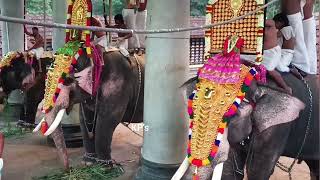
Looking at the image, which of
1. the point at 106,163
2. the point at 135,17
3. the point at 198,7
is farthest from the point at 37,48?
the point at 198,7

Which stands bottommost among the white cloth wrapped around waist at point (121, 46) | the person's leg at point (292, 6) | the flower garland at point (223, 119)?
the flower garland at point (223, 119)

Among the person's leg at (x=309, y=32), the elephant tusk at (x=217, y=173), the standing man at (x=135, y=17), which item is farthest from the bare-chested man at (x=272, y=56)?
the standing man at (x=135, y=17)

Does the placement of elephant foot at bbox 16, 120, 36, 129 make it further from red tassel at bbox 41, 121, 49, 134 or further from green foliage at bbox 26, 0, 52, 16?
green foliage at bbox 26, 0, 52, 16

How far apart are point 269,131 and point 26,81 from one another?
182 inches

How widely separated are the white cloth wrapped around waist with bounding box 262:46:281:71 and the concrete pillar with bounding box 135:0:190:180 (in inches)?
33.3

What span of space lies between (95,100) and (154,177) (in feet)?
4.41

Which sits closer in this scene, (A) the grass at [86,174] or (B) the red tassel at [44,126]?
(B) the red tassel at [44,126]

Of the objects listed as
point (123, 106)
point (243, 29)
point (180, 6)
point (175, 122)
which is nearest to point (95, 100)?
point (123, 106)

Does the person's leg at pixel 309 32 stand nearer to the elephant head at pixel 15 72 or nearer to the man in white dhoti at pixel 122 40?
the man in white dhoti at pixel 122 40

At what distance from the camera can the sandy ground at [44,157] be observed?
542cm

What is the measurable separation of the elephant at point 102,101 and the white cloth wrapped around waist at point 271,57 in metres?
2.04

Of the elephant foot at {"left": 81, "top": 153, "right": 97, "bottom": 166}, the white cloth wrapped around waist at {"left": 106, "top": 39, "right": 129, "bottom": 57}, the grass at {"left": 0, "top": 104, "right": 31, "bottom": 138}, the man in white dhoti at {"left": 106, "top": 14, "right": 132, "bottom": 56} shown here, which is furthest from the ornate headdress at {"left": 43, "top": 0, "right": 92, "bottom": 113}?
the grass at {"left": 0, "top": 104, "right": 31, "bottom": 138}

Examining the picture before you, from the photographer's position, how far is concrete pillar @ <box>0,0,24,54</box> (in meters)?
8.32

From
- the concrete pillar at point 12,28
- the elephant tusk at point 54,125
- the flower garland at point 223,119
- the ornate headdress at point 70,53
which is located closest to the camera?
the flower garland at point 223,119
